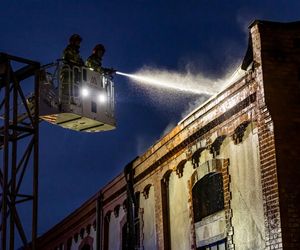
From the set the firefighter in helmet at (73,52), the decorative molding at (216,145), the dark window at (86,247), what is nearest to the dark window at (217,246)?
the decorative molding at (216,145)

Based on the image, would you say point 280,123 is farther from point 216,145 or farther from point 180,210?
point 180,210

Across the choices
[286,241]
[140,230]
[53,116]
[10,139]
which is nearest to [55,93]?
[53,116]

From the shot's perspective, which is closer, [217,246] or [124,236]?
[217,246]

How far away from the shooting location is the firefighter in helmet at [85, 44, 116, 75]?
1839 cm

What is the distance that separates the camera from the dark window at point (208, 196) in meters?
14.5

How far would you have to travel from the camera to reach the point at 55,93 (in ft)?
55.9

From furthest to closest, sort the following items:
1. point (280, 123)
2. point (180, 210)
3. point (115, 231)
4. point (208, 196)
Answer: point (115, 231)
point (180, 210)
point (208, 196)
point (280, 123)

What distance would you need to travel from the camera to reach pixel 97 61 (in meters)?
18.7

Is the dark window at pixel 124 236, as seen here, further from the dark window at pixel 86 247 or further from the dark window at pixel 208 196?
the dark window at pixel 208 196

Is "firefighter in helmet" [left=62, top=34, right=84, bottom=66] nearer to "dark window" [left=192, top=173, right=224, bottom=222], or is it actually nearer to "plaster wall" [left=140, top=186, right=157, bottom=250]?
"plaster wall" [left=140, top=186, right=157, bottom=250]

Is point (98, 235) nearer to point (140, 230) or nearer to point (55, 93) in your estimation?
point (140, 230)

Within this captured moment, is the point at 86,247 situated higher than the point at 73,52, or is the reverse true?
the point at 73,52

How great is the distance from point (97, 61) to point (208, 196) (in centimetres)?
587

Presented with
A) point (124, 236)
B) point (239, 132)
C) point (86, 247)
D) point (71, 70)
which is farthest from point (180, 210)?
point (86, 247)
